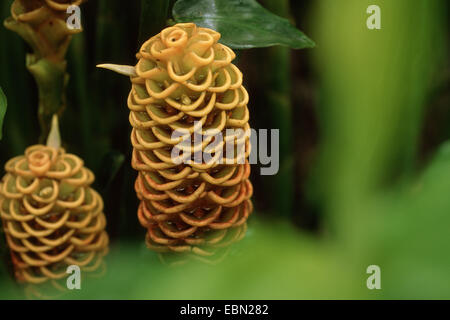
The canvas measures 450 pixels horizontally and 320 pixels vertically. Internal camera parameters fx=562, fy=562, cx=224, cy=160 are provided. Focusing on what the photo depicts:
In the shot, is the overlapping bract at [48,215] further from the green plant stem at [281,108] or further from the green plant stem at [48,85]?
the green plant stem at [281,108]

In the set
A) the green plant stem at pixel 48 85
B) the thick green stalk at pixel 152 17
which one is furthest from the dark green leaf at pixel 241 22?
the green plant stem at pixel 48 85

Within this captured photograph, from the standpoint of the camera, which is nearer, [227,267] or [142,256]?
[227,267]

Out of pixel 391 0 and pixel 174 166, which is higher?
pixel 391 0

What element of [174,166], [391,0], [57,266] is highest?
[391,0]

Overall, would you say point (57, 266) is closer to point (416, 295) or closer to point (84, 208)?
point (84, 208)

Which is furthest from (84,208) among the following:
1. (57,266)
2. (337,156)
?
(337,156)

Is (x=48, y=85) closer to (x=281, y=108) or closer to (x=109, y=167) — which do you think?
(x=109, y=167)
